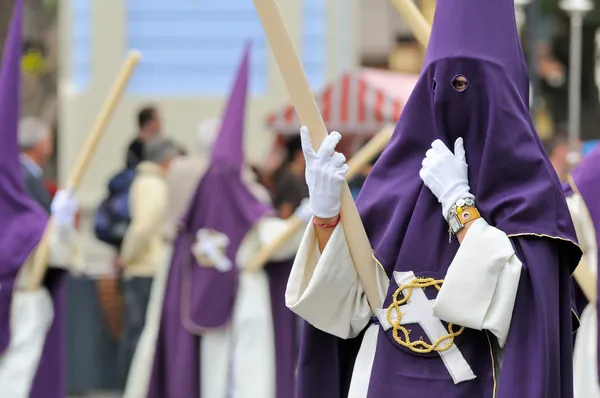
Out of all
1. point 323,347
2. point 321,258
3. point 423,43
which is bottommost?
point 323,347

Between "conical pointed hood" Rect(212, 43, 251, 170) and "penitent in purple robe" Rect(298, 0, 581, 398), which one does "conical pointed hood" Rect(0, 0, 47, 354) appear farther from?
"penitent in purple robe" Rect(298, 0, 581, 398)

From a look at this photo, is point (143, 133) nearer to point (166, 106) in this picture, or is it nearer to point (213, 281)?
point (213, 281)

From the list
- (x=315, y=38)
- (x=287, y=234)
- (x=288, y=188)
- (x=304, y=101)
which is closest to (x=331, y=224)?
(x=304, y=101)

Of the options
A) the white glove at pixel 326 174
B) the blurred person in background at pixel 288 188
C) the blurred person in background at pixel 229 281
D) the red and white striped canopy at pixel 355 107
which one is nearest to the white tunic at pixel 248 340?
the blurred person in background at pixel 229 281

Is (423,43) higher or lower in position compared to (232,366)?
higher

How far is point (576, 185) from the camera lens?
6.13 m

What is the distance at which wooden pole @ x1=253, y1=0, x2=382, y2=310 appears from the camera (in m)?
4.29

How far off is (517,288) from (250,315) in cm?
461

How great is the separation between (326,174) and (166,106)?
10.6m

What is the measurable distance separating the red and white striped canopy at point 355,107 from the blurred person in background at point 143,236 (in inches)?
55.7

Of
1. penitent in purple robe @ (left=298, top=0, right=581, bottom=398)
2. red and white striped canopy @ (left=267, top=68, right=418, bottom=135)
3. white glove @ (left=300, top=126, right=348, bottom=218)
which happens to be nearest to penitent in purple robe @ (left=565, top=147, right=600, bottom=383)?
penitent in purple robe @ (left=298, top=0, right=581, bottom=398)

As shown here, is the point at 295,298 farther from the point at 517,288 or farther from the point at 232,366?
the point at 232,366

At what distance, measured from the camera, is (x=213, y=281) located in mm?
8586

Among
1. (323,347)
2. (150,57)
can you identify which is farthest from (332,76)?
(323,347)
